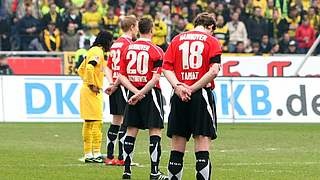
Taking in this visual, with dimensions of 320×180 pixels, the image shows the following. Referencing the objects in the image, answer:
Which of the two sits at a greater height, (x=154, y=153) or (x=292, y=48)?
(x=292, y=48)

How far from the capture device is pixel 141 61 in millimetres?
14984

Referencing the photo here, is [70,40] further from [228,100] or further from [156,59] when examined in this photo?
[156,59]

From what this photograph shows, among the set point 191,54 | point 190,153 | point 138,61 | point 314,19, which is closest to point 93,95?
point 138,61

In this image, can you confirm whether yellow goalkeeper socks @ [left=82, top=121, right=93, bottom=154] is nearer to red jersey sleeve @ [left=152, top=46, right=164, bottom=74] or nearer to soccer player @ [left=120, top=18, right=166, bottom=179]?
soccer player @ [left=120, top=18, right=166, bottom=179]

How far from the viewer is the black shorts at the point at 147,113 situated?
14.9 metres

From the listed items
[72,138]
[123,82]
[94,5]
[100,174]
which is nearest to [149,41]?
[123,82]

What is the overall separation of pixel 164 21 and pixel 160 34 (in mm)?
1063

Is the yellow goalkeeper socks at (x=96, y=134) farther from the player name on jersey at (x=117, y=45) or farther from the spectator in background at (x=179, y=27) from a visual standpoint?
the spectator in background at (x=179, y=27)

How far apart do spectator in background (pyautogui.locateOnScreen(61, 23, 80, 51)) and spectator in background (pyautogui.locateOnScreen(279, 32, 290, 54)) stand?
6.92m

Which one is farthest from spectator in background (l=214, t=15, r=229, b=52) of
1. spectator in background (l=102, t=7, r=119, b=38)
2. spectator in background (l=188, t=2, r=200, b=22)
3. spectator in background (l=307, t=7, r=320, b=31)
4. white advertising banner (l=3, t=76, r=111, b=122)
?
white advertising banner (l=3, t=76, r=111, b=122)

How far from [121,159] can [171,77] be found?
478 centimetres

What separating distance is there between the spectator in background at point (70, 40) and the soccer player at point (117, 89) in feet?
54.9

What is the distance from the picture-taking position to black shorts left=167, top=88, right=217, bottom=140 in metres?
12.4

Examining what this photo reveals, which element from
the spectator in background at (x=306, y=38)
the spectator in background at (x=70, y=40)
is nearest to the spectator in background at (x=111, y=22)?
the spectator in background at (x=70, y=40)
